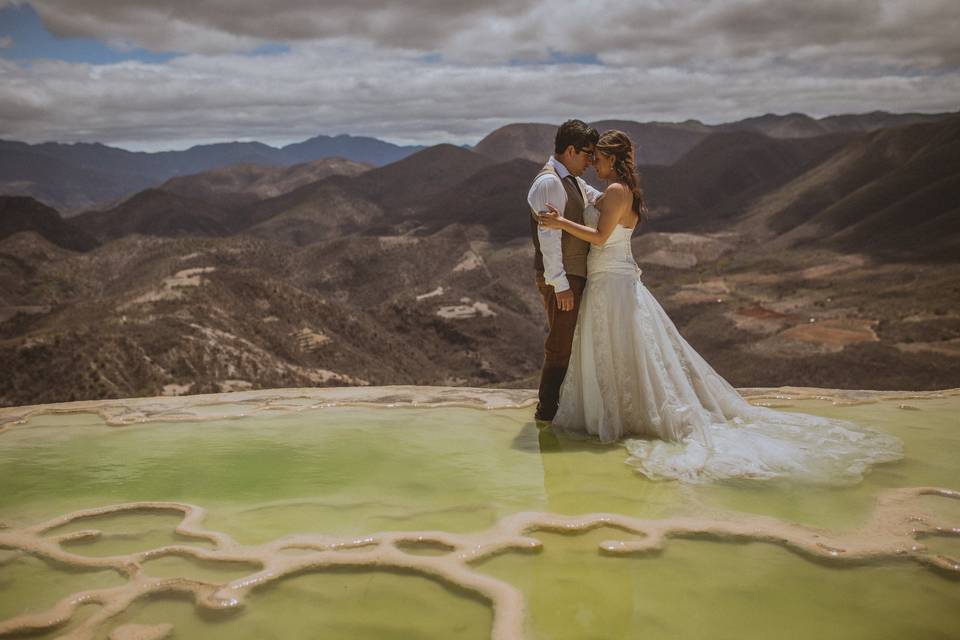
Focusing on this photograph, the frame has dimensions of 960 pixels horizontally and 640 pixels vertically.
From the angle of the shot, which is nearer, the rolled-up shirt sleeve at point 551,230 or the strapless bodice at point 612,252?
the rolled-up shirt sleeve at point 551,230

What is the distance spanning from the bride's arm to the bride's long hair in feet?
0.24

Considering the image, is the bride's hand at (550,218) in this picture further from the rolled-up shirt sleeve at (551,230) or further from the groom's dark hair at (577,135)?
the groom's dark hair at (577,135)

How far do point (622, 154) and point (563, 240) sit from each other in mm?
685

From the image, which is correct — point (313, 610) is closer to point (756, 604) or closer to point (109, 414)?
point (756, 604)

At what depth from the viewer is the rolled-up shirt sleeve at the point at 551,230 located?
14.9ft

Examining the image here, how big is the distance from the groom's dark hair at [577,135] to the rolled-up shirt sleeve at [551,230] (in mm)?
230

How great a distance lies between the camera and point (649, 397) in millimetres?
4566

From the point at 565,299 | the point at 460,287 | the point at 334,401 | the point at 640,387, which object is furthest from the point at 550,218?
the point at 460,287

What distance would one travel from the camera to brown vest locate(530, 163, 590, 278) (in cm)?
468

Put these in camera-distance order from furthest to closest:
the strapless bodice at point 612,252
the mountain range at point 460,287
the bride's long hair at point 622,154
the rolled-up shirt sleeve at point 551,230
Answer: the mountain range at point 460,287, the strapless bodice at point 612,252, the rolled-up shirt sleeve at point 551,230, the bride's long hair at point 622,154

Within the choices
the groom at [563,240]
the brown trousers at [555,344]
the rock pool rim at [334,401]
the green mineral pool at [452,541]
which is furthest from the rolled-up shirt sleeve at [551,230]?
the rock pool rim at [334,401]

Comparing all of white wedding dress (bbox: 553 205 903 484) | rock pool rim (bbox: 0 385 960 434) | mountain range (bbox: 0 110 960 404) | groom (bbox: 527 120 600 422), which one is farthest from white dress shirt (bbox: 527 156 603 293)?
mountain range (bbox: 0 110 960 404)

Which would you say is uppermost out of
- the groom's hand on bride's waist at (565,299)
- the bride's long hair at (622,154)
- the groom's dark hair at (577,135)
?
the groom's dark hair at (577,135)

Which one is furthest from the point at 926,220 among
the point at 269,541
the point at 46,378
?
the point at 269,541
